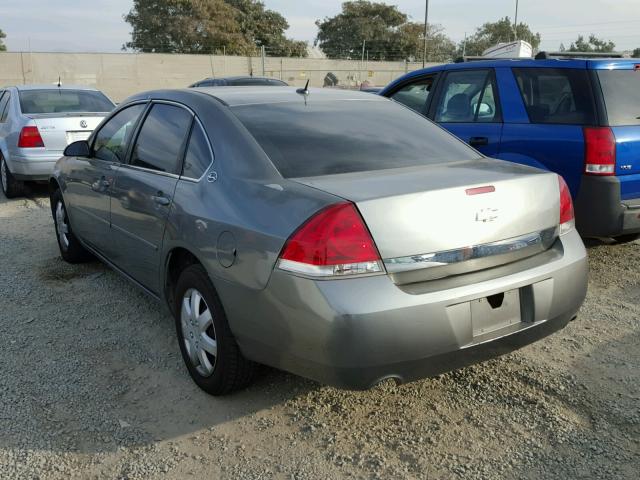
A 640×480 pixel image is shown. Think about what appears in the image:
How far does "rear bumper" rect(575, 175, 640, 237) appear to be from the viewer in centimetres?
444

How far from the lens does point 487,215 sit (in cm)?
266

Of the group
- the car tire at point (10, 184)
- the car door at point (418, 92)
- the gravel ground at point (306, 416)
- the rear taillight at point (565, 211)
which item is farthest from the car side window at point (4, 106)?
the rear taillight at point (565, 211)

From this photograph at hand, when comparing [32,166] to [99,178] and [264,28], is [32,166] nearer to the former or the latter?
[99,178]

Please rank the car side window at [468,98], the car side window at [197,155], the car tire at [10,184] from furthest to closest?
1. the car tire at [10,184]
2. the car side window at [468,98]
3. the car side window at [197,155]

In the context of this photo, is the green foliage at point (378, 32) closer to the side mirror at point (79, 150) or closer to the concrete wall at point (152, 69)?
the concrete wall at point (152, 69)

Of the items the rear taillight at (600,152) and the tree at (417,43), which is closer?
the rear taillight at (600,152)

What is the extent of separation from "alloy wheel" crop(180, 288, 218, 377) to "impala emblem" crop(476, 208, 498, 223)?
134cm

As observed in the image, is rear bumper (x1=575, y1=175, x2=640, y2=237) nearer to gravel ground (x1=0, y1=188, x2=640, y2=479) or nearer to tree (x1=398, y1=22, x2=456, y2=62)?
gravel ground (x1=0, y1=188, x2=640, y2=479)

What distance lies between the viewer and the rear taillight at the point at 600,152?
175 inches

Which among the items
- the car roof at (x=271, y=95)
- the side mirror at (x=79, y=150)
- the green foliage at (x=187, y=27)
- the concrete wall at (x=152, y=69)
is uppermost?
the green foliage at (x=187, y=27)

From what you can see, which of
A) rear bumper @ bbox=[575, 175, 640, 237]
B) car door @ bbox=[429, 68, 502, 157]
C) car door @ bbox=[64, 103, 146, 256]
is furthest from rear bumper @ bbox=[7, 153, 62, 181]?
rear bumper @ bbox=[575, 175, 640, 237]

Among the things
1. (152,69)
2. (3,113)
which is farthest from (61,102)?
(152,69)

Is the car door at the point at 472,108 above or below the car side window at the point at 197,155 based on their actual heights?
above

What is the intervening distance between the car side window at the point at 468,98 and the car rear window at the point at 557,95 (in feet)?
0.93
